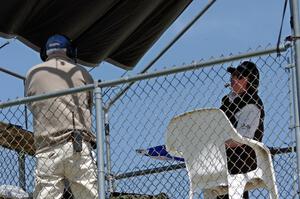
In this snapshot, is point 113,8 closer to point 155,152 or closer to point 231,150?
point 155,152

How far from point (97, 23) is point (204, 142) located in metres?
3.91

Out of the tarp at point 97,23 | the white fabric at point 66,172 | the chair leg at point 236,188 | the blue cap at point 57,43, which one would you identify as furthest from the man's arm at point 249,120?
the tarp at point 97,23

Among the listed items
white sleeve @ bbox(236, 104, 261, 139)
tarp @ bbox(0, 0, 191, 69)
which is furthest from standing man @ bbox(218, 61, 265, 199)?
tarp @ bbox(0, 0, 191, 69)

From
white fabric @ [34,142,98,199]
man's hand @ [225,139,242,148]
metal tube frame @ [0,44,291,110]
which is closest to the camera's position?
metal tube frame @ [0,44,291,110]

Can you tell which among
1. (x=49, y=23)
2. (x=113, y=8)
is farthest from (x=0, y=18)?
(x=113, y=8)

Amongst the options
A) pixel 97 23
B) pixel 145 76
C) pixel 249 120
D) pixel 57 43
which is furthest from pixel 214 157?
pixel 97 23

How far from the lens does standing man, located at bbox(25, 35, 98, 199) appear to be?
23.7 feet

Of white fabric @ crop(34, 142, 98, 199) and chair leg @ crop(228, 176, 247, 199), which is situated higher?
white fabric @ crop(34, 142, 98, 199)

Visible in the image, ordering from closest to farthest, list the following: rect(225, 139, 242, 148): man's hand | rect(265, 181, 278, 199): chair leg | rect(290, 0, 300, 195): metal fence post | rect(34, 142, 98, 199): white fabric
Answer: rect(290, 0, 300, 195): metal fence post < rect(265, 181, 278, 199): chair leg < rect(225, 139, 242, 148): man's hand < rect(34, 142, 98, 199): white fabric

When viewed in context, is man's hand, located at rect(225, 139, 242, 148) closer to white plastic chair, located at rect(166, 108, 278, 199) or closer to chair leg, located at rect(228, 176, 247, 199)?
white plastic chair, located at rect(166, 108, 278, 199)

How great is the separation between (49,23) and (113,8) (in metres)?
0.76

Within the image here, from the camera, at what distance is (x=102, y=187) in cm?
673

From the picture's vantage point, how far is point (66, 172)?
7.27 metres

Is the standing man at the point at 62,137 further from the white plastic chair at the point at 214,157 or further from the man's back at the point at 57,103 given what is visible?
the white plastic chair at the point at 214,157
